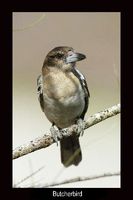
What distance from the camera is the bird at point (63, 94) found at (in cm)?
290

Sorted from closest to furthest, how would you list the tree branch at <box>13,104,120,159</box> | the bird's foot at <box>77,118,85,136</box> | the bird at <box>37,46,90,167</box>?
the tree branch at <box>13,104,120,159</box>, the bird's foot at <box>77,118,85,136</box>, the bird at <box>37,46,90,167</box>

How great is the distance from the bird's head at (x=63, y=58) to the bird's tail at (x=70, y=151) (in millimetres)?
485

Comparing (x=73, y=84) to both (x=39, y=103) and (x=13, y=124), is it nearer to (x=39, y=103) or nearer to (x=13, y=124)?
(x=39, y=103)

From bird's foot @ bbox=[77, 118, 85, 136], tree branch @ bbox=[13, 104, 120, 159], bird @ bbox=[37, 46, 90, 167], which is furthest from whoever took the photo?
bird @ bbox=[37, 46, 90, 167]

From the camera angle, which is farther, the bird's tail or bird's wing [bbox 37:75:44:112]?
bird's wing [bbox 37:75:44:112]

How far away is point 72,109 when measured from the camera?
9.56 feet

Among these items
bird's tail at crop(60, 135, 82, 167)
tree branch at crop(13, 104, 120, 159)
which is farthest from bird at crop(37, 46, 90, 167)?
tree branch at crop(13, 104, 120, 159)

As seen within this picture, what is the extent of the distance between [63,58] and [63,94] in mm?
245

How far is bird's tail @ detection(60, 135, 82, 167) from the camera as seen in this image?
282cm

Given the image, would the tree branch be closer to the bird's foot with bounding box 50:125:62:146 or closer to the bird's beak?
the bird's foot with bounding box 50:125:62:146

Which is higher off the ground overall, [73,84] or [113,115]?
[73,84]

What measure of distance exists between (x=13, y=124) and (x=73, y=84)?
0.54m

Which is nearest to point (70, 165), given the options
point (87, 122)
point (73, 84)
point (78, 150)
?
point (78, 150)

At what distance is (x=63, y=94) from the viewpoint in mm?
2906
